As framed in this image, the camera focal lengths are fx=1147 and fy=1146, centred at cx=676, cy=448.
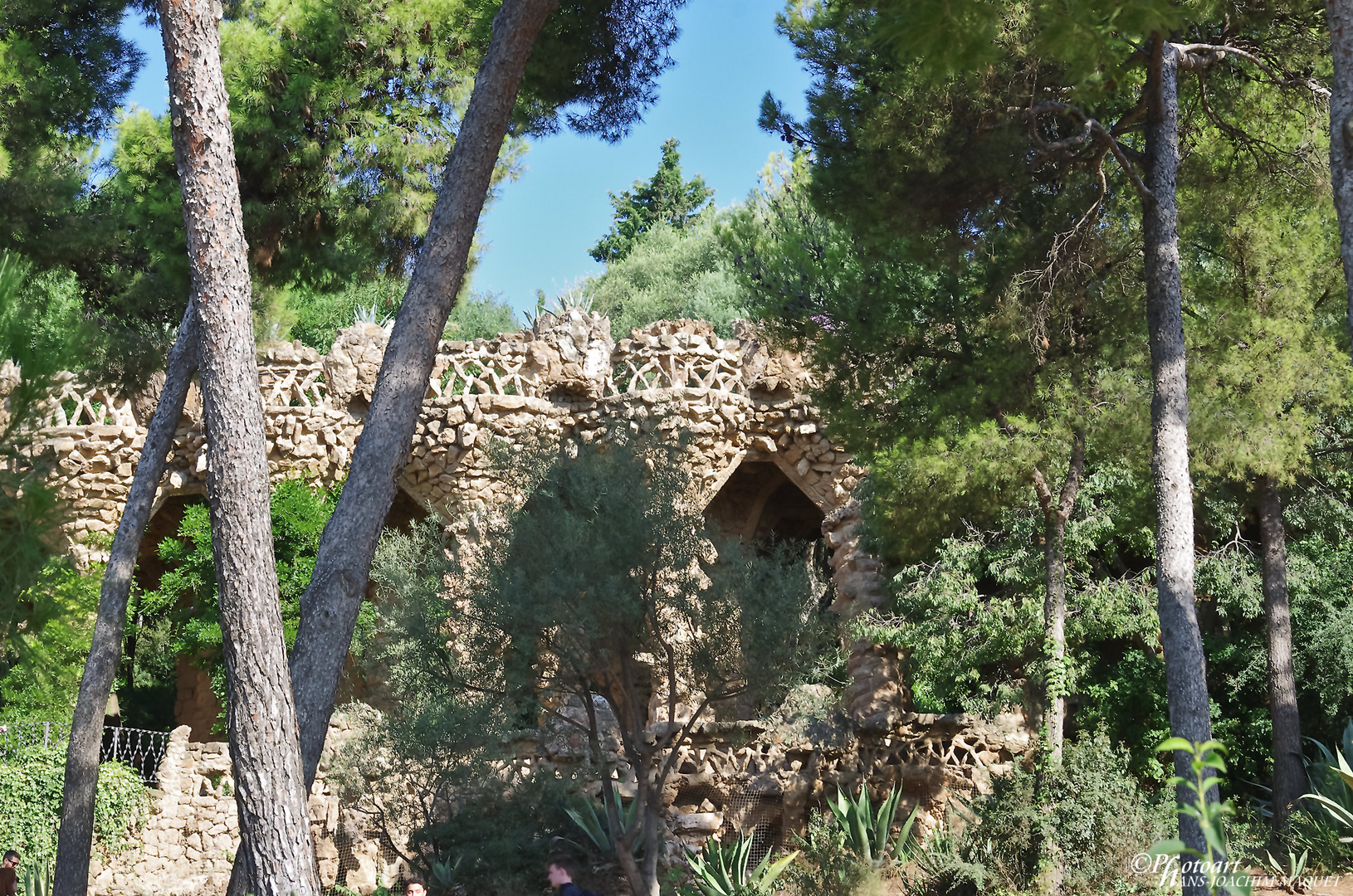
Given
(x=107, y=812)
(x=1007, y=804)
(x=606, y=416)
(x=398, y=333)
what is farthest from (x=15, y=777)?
(x=1007, y=804)

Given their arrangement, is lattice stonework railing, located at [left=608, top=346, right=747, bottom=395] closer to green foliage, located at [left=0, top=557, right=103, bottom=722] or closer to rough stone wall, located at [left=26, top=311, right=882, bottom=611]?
rough stone wall, located at [left=26, top=311, right=882, bottom=611]

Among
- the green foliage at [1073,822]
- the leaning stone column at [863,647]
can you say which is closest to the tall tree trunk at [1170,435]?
the green foliage at [1073,822]

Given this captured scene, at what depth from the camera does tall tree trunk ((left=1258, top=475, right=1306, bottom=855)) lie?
9883mm

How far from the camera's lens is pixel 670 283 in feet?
83.7

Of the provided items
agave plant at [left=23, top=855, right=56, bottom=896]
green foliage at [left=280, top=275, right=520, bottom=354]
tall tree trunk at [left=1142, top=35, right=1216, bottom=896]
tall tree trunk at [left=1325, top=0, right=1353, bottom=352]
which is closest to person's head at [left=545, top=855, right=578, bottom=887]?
tall tree trunk at [left=1142, top=35, right=1216, bottom=896]

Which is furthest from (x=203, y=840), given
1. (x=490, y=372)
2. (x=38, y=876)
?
(x=490, y=372)

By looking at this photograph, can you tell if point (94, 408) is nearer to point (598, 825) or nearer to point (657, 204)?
point (598, 825)

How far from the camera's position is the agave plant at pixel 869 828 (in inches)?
380

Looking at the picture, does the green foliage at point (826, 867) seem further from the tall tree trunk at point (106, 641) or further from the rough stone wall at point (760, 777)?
the tall tree trunk at point (106, 641)

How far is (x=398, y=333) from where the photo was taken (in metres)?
6.00

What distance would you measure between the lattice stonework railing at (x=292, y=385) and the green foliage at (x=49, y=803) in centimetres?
459

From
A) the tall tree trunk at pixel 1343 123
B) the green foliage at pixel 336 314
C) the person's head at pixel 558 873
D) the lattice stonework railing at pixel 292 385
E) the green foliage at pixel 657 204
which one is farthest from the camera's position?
the green foliage at pixel 657 204

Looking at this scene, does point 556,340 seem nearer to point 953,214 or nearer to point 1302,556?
point 953,214

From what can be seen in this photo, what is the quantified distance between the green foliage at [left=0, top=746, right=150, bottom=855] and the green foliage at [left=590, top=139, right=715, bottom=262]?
21.3 metres
